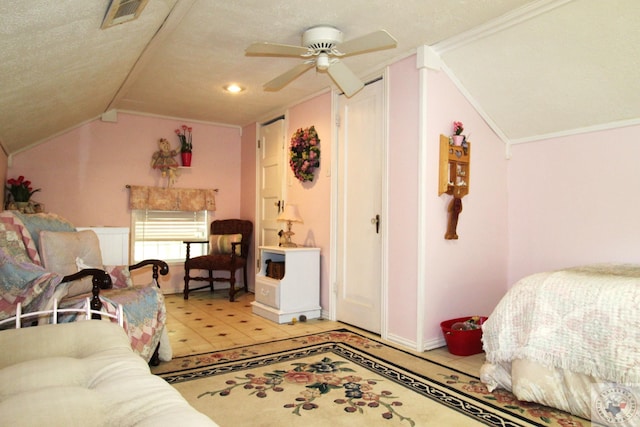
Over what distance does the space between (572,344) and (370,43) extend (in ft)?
6.48

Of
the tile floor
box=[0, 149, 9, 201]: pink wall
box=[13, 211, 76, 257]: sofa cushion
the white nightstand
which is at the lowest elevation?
the tile floor

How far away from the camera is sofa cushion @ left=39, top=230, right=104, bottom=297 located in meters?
2.60

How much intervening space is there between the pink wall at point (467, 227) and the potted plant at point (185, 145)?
3498 millimetres

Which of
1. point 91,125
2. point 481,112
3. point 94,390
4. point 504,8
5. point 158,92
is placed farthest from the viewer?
point 91,125

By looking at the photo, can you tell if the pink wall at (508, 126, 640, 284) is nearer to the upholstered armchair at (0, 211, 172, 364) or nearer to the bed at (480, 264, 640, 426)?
the bed at (480, 264, 640, 426)

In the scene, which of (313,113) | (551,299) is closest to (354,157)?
(313,113)

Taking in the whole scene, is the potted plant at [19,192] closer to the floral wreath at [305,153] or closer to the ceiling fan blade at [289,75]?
the floral wreath at [305,153]

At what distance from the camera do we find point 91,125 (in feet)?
16.8

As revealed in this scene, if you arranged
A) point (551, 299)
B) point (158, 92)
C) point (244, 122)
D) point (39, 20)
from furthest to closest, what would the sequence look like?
point (244, 122) < point (158, 92) < point (551, 299) < point (39, 20)

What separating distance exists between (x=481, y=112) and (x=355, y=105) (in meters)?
1.14

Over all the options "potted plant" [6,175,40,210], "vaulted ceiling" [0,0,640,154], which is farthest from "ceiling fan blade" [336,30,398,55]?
"potted plant" [6,175,40,210]

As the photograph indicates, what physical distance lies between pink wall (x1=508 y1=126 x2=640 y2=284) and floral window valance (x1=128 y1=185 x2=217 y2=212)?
3845 millimetres

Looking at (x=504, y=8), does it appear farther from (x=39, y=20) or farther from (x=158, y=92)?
(x=158, y=92)

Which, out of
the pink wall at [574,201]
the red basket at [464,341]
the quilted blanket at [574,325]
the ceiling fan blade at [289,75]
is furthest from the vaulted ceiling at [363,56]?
the red basket at [464,341]
